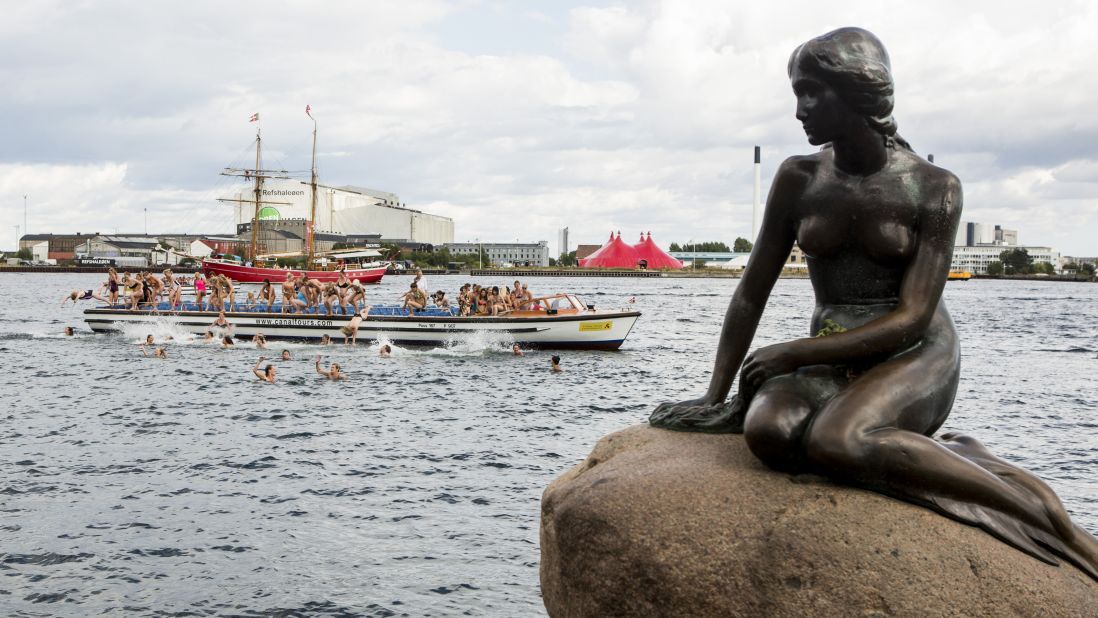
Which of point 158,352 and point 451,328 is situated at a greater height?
point 451,328

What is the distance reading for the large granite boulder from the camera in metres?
4.47

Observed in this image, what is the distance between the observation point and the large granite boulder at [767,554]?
4469 mm

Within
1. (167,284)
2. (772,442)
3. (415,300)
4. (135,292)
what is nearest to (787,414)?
(772,442)

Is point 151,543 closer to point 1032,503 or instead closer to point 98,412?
point 1032,503

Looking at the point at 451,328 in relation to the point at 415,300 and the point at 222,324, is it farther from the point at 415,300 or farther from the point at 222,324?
the point at 222,324

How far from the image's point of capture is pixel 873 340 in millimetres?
4863

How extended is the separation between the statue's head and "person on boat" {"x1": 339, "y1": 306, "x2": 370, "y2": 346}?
31.7 m

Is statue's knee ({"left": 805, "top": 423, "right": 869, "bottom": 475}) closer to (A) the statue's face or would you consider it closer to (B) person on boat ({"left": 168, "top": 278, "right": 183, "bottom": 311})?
(A) the statue's face

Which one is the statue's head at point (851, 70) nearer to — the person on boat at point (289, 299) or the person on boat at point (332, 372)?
the person on boat at point (332, 372)

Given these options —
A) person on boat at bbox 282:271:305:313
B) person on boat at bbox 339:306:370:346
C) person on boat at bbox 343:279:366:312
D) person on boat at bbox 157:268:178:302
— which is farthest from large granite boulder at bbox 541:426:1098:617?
person on boat at bbox 157:268:178:302

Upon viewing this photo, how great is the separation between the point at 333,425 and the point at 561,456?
19.1ft

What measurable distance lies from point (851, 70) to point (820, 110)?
24cm

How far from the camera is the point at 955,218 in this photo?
5.07 metres

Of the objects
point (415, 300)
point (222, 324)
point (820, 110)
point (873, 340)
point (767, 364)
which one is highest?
point (820, 110)
